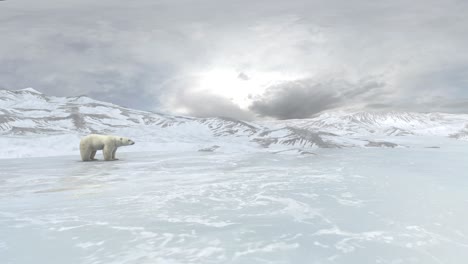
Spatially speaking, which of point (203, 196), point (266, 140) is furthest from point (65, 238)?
point (266, 140)

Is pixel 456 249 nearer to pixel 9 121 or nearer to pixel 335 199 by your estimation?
pixel 335 199

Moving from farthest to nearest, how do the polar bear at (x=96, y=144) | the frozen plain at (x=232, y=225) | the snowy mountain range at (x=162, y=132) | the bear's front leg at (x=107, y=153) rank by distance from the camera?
the snowy mountain range at (x=162, y=132)
the bear's front leg at (x=107, y=153)
the polar bear at (x=96, y=144)
the frozen plain at (x=232, y=225)

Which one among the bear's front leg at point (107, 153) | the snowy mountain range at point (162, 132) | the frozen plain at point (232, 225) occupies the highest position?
A: the snowy mountain range at point (162, 132)

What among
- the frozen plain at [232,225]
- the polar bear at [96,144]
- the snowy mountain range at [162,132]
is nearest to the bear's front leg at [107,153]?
the polar bear at [96,144]

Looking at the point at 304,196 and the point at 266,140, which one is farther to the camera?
the point at 266,140

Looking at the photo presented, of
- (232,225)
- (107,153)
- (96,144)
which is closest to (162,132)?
(107,153)

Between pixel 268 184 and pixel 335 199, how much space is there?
4057 mm

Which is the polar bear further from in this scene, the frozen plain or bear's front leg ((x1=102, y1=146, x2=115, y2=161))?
the frozen plain

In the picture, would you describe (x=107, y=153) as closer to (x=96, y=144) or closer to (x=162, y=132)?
(x=96, y=144)

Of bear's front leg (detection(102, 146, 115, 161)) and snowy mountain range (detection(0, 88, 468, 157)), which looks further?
snowy mountain range (detection(0, 88, 468, 157))

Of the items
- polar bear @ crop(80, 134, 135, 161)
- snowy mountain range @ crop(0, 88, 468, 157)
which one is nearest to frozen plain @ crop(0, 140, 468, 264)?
polar bear @ crop(80, 134, 135, 161)

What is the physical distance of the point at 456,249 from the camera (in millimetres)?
6145

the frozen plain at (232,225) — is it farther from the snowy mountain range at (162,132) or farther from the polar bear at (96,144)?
the snowy mountain range at (162,132)

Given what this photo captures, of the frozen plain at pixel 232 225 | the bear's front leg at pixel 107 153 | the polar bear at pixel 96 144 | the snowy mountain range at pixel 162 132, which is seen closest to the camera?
the frozen plain at pixel 232 225
